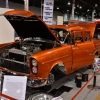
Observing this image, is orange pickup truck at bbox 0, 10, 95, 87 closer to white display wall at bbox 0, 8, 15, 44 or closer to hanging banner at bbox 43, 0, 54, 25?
white display wall at bbox 0, 8, 15, 44

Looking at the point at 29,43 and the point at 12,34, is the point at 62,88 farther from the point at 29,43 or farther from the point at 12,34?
the point at 12,34

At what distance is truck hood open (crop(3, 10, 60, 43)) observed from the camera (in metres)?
3.90

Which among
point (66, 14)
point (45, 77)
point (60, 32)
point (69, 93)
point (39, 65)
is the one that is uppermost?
point (66, 14)

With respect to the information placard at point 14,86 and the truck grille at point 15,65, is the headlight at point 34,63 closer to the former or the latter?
the truck grille at point 15,65

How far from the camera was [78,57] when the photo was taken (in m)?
4.56

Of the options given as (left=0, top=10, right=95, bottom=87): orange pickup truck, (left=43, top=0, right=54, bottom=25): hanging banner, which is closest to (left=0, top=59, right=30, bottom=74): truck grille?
(left=0, top=10, right=95, bottom=87): orange pickup truck

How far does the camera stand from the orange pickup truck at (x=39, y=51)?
346 centimetres

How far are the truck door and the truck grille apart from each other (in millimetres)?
1448

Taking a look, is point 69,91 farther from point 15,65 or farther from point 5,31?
point 5,31

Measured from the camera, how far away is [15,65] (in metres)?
3.75

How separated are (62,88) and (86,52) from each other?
1.36 m

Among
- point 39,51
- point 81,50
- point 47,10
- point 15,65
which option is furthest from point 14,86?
point 47,10

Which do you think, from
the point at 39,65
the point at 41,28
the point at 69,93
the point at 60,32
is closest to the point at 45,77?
the point at 39,65

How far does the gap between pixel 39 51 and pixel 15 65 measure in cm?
72
